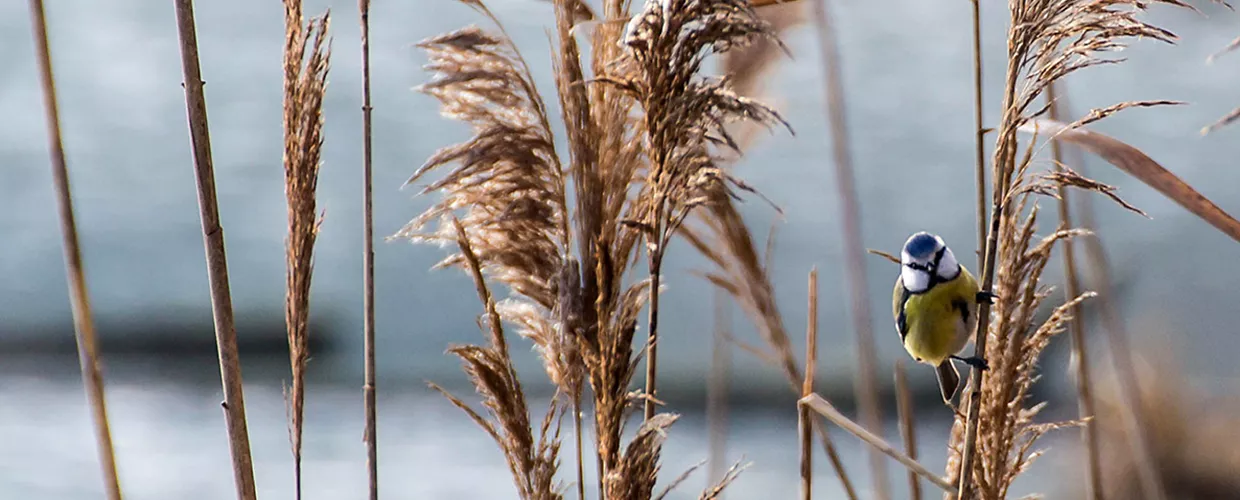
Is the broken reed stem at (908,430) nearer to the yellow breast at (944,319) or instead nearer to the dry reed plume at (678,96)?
the yellow breast at (944,319)

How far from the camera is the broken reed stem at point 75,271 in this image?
1.35 meters

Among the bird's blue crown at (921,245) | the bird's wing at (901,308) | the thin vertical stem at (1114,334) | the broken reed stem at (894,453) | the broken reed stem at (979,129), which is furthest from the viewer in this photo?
the thin vertical stem at (1114,334)

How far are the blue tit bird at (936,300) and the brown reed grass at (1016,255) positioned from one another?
50 mm

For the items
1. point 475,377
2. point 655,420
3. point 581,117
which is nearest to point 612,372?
point 655,420

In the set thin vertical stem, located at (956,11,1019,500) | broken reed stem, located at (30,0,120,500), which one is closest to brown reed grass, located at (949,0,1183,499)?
thin vertical stem, located at (956,11,1019,500)

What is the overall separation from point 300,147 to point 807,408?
0.95 m

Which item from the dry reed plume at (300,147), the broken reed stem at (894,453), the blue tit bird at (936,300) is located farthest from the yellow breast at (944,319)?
the dry reed plume at (300,147)

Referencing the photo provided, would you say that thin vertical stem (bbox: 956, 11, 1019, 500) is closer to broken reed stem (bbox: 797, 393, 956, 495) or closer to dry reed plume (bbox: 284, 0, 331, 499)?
broken reed stem (bbox: 797, 393, 956, 495)

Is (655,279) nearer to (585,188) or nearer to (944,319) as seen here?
(585,188)

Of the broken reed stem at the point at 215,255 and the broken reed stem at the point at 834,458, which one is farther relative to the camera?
the broken reed stem at the point at 834,458

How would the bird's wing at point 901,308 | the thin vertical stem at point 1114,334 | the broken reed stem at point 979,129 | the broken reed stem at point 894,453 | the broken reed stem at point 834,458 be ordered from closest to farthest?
the broken reed stem at point 979,129, the broken reed stem at point 894,453, the bird's wing at point 901,308, the broken reed stem at point 834,458, the thin vertical stem at point 1114,334

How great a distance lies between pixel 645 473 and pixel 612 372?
0.15 m

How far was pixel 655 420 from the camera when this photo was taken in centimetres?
144

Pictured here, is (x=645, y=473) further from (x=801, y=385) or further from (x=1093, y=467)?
(x=1093, y=467)
